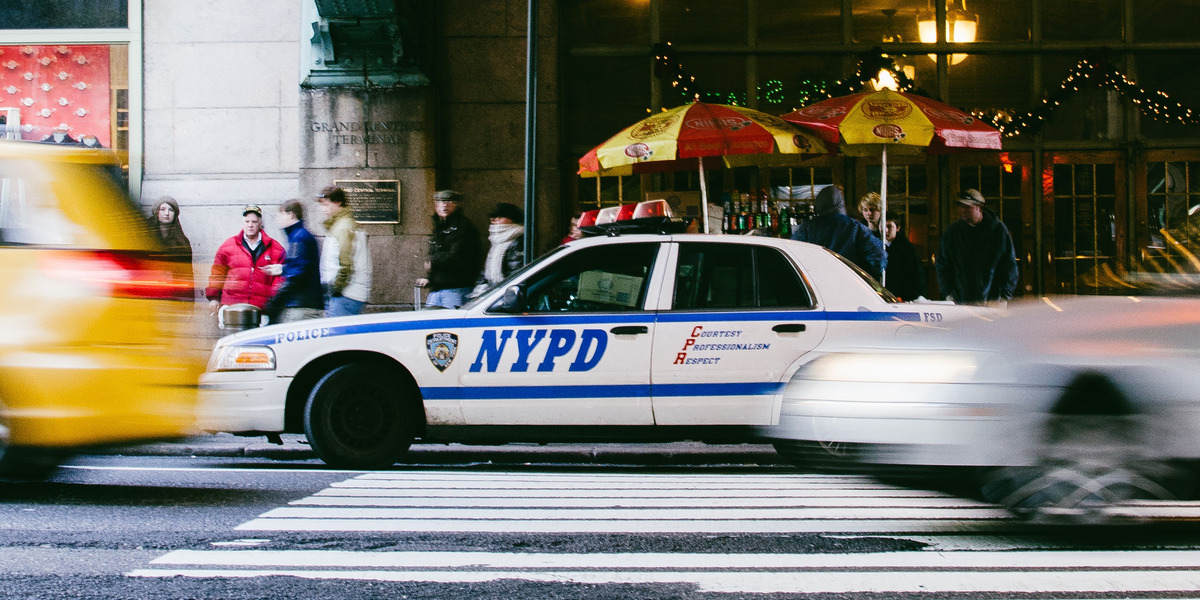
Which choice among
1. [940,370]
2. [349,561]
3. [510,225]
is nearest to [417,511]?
[349,561]

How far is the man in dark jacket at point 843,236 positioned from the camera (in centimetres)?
1047

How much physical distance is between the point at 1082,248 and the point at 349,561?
12593mm

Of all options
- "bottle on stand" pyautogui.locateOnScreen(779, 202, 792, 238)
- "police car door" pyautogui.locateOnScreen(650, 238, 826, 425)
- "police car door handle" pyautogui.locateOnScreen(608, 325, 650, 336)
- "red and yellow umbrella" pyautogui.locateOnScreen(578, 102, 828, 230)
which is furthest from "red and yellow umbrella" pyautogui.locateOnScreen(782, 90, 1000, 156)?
"police car door handle" pyautogui.locateOnScreen(608, 325, 650, 336)

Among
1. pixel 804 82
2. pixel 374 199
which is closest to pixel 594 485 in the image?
pixel 374 199

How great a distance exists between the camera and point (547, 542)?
5.05m

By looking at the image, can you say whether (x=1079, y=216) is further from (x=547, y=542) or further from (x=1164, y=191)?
(x=547, y=542)

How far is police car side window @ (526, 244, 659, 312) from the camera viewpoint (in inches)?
286

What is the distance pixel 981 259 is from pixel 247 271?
7.30 m

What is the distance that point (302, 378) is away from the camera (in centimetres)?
735

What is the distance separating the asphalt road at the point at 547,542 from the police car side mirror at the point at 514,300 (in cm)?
111

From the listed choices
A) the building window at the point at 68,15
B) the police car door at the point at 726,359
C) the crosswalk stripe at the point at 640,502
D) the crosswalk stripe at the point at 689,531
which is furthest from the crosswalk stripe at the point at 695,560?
the building window at the point at 68,15

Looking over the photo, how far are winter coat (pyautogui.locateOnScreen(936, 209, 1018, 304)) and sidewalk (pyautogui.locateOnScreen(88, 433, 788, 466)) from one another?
3.45 m

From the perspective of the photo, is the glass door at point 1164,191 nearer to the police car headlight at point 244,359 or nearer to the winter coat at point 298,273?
the winter coat at point 298,273

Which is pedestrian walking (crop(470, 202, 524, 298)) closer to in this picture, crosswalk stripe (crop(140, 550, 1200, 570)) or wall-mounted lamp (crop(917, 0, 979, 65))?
crosswalk stripe (crop(140, 550, 1200, 570))
